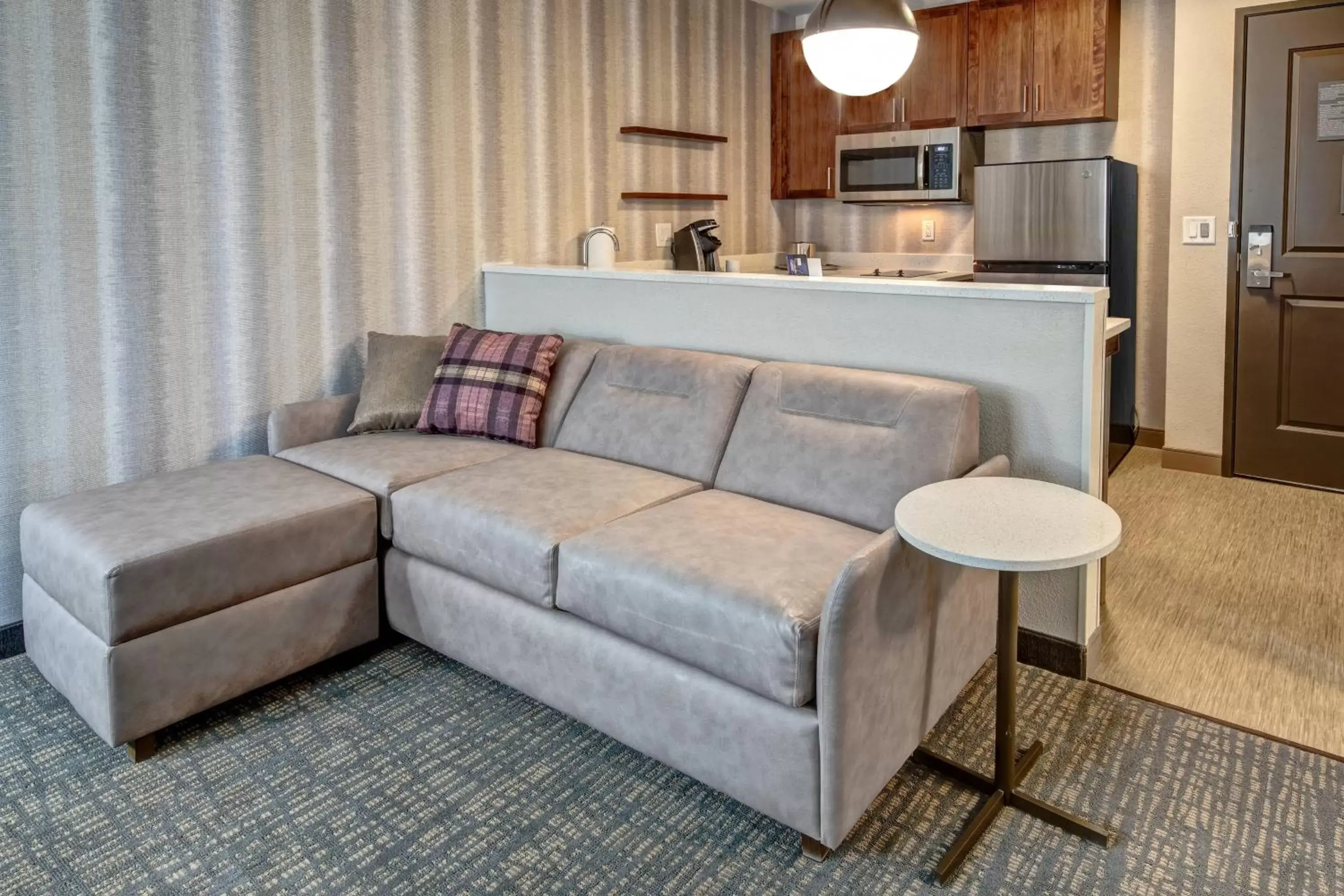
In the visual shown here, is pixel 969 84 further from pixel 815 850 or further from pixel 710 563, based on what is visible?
pixel 815 850

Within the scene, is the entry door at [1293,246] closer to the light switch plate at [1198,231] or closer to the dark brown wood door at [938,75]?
the light switch plate at [1198,231]

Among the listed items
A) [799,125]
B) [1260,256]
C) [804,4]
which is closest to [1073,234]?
[1260,256]

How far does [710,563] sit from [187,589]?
1.25 metres

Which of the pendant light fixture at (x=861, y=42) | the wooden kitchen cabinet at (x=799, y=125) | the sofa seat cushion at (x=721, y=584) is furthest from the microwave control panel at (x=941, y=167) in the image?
the sofa seat cushion at (x=721, y=584)

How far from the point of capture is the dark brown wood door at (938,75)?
479cm

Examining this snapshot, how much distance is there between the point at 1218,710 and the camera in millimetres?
2377

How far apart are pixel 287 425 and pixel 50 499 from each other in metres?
0.70

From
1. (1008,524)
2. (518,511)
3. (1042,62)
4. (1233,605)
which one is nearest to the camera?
(1008,524)

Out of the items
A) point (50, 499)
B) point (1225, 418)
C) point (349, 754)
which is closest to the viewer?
point (349, 754)

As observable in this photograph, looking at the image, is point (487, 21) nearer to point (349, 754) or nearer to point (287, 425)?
point (287, 425)

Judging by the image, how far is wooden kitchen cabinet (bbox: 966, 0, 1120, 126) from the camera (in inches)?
175

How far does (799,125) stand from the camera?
532cm

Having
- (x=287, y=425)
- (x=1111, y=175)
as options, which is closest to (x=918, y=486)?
(x=287, y=425)

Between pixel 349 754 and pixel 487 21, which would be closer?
pixel 349 754
